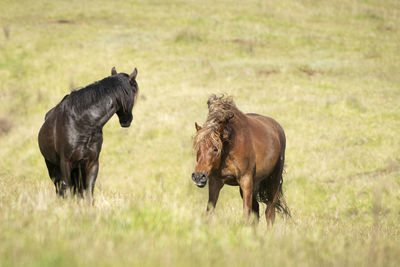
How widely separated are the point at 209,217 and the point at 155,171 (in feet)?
43.0

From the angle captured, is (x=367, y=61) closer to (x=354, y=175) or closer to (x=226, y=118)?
(x=354, y=175)

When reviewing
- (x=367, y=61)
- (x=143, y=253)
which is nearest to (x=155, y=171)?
(x=143, y=253)

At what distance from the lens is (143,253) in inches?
131

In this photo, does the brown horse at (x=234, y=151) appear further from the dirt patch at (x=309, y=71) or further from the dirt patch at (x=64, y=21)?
the dirt patch at (x=64, y=21)

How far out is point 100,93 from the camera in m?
8.42

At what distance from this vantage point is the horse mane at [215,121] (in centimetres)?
698

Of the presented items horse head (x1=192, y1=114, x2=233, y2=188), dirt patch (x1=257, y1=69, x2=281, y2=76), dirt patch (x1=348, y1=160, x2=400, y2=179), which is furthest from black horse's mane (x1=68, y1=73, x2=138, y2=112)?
dirt patch (x1=257, y1=69, x2=281, y2=76)

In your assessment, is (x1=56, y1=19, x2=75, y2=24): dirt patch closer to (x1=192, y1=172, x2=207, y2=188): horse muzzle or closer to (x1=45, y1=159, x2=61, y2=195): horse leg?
(x1=45, y1=159, x2=61, y2=195): horse leg

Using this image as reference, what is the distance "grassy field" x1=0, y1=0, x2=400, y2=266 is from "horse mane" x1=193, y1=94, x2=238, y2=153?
1.03 metres

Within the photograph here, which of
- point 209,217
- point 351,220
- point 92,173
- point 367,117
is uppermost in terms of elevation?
point 209,217

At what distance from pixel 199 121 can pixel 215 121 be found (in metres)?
13.2

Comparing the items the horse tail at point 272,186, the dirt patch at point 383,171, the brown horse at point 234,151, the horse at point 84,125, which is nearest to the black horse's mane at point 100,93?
the horse at point 84,125

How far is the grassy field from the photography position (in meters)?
3.82

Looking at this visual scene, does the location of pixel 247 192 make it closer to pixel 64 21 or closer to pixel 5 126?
pixel 5 126
